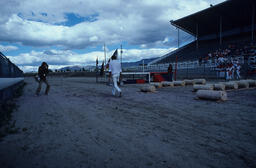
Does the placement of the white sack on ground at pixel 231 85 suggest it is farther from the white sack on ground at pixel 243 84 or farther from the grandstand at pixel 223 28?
the grandstand at pixel 223 28

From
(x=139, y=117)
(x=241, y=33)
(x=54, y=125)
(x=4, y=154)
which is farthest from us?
(x=241, y=33)

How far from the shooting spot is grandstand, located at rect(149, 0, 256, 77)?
2889 cm

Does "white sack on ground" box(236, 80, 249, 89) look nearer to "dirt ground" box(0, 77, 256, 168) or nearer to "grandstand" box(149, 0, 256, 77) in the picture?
"dirt ground" box(0, 77, 256, 168)

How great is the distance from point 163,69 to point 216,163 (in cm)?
3016

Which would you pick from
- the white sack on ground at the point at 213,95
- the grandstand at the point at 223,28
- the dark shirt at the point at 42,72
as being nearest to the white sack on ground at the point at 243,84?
the white sack on ground at the point at 213,95

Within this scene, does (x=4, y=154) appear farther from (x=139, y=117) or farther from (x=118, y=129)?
(x=139, y=117)

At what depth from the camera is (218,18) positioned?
1426 inches

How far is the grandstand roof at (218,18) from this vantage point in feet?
98.7

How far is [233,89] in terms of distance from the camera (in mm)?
9656

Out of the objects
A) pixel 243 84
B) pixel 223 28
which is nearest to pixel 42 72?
pixel 243 84

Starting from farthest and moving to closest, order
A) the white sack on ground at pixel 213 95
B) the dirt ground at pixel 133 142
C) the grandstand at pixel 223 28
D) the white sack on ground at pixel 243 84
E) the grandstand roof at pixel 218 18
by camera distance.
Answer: the grandstand roof at pixel 218 18 < the grandstand at pixel 223 28 < the white sack on ground at pixel 243 84 < the white sack on ground at pixel 213 95 < the dirt ground at pixel 133 142

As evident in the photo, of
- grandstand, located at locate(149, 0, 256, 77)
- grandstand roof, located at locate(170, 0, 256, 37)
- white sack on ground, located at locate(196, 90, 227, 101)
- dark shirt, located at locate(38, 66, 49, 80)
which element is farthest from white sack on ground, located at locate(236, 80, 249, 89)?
grandstand roof, located at locate(170, 0, 256, 37)

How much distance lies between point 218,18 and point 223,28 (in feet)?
23.9

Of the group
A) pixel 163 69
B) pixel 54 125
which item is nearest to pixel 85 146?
pixel 54 125
